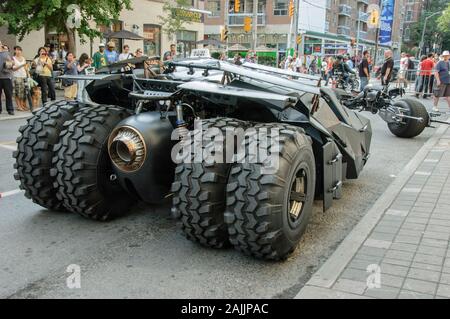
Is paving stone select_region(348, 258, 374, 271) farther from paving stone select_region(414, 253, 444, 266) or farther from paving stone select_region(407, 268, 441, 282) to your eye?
paving stone select_region(414, 253, 444, 266)

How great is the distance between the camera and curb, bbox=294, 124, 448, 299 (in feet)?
11.0

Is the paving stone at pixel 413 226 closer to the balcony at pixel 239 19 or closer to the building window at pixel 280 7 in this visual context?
the building window at pixel 280 7

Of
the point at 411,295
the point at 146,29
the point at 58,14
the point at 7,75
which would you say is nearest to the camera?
the point at 411,295

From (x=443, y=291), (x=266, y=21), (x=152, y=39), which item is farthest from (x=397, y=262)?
(x=266, y=21)

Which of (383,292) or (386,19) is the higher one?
(386,19)

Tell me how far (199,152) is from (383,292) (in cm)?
163

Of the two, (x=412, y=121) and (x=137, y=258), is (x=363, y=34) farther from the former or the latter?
(x=137, y=258)

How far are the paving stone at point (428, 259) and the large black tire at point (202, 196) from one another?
158 centimetres

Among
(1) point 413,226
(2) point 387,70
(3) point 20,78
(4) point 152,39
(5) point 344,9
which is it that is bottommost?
(1) point 413,226

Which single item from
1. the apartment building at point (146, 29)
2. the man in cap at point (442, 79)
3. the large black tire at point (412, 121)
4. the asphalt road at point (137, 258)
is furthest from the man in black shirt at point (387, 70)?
the apartment building at point (146, 29)

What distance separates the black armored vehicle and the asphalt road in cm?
17

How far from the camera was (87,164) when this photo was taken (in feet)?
14.1

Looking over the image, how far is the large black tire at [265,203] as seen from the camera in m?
3.54

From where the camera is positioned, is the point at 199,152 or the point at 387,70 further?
the point at 387,70
